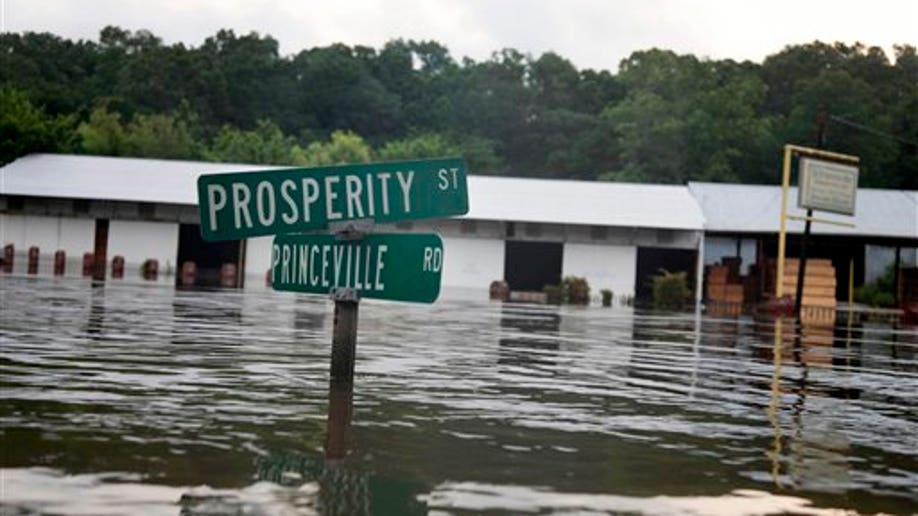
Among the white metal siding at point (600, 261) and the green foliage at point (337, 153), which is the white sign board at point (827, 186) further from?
the green foliage at point (337, 153)

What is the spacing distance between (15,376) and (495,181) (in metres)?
48.1

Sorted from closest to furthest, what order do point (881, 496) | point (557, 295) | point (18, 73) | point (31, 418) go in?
point (881, 496), point (31, 418), point (557, 295), point (18, 73)

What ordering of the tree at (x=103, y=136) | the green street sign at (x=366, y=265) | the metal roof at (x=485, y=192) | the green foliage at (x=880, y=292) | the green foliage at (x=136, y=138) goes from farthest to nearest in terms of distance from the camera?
the green foliage at (x=136, y=138) → the tree at (x=103, y=136) → the green foliage at (x=880, y=292) → the metal roof at (x=485, y=192) → the green street sign at (x=366, y=265)

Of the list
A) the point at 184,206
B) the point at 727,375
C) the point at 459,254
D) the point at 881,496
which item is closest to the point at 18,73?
the point at 184,206

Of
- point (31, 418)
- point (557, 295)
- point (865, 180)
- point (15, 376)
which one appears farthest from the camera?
point (865, 180)

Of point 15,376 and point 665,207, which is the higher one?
point 665,207

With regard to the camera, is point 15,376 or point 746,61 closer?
point 15,376

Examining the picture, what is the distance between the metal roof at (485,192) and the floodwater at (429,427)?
111 feet

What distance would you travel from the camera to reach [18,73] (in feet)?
332

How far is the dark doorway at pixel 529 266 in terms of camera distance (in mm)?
53875

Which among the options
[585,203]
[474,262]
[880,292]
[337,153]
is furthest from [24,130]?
[880,292]

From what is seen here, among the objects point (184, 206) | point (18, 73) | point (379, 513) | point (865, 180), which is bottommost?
point (379, 513)

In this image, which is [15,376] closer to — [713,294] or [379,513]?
[379,513]

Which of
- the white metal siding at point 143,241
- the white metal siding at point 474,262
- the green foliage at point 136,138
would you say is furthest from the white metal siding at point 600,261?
the green foliage at point 136,138
